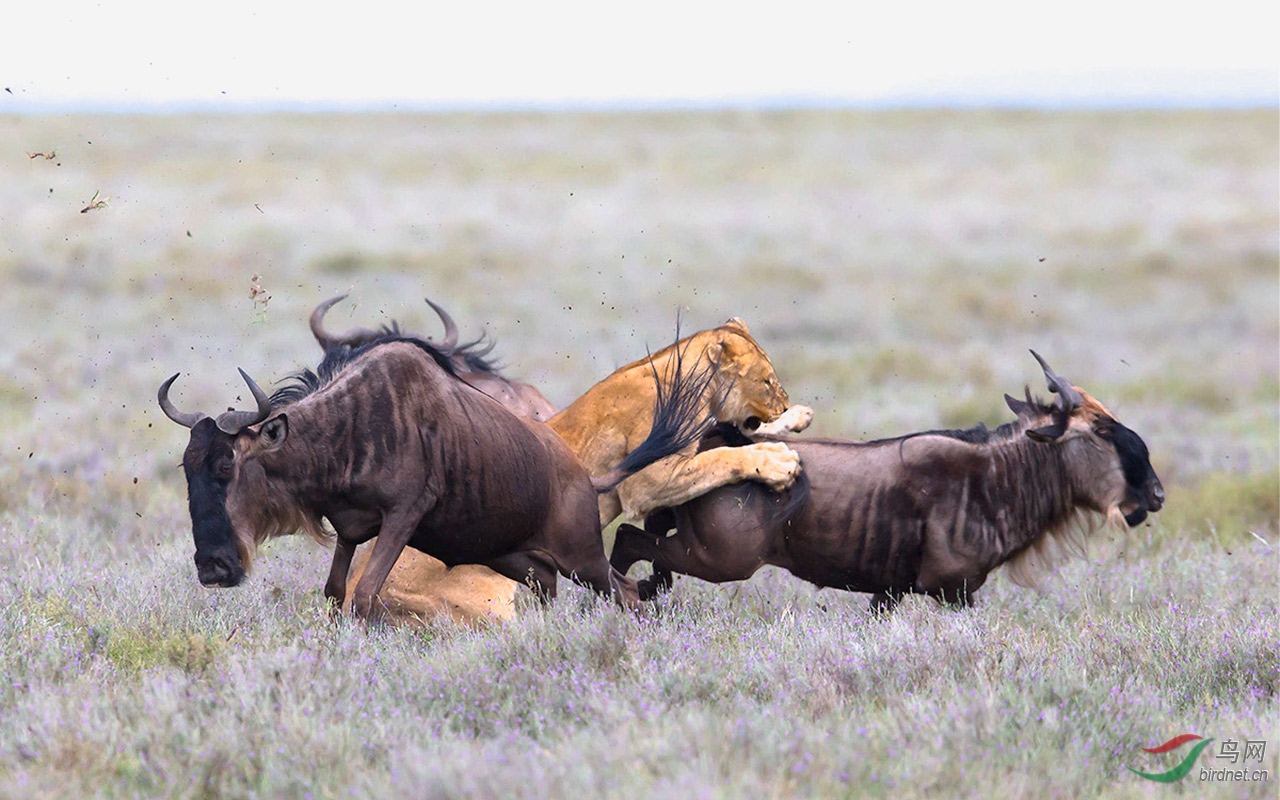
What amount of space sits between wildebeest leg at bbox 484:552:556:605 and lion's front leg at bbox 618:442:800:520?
50 centimetres

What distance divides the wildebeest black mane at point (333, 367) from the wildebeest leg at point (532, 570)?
92cm

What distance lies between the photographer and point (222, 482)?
18.9 feet

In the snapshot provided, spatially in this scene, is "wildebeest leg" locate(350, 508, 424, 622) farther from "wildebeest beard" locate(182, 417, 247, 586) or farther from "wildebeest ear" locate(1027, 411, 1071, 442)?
"wildebeest ear" locate(1027, 411, 1071, 442)

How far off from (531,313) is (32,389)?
10651mm

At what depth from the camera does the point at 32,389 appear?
15.2 meters

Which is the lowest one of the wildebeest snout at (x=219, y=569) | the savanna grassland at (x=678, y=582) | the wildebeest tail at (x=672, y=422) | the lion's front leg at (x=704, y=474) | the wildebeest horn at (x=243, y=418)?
the savanna grassland at (x=678, y=582)

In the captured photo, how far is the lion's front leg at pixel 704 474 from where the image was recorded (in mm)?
6609

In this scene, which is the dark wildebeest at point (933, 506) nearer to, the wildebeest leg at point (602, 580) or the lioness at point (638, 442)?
the lioness at point (638, 442)

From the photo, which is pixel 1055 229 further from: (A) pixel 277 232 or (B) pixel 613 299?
(A) pixel 277 232

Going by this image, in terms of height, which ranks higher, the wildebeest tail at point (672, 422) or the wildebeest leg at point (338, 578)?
the wildebeest tail at point (672, 422)

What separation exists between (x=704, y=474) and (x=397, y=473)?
1.46 m

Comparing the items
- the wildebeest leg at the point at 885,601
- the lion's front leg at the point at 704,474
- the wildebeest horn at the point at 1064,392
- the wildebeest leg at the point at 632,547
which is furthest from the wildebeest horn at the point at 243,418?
the wildebeest horn at the point at 1064,392

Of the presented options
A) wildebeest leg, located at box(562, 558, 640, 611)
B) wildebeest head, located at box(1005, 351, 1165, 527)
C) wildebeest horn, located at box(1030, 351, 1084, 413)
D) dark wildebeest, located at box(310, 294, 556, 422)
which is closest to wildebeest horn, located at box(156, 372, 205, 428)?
dark wildebeest, located at box(310, 294, 556, 422)

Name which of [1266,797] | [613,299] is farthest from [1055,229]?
[1266,797]
